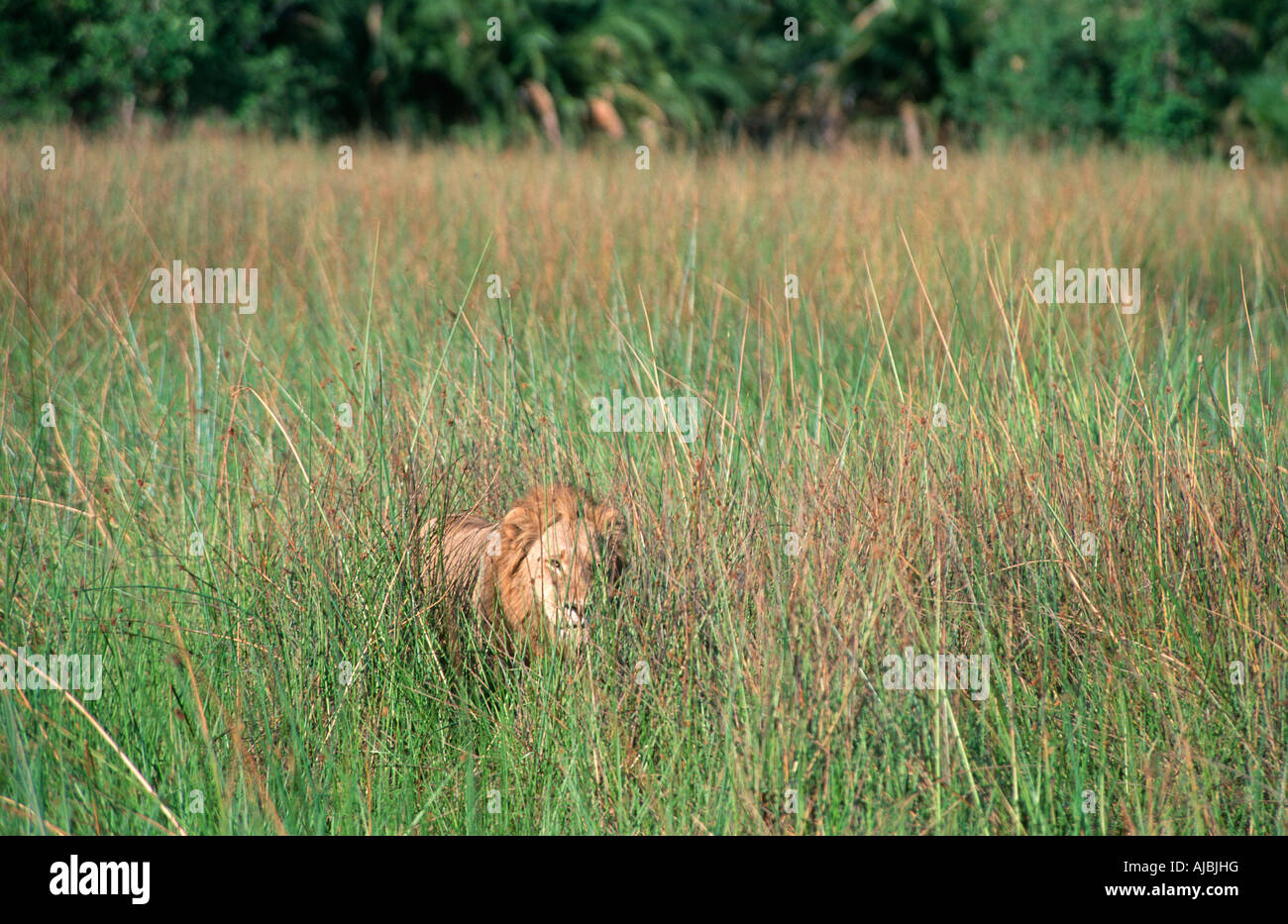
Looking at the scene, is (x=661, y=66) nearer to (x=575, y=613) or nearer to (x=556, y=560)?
(x=556, y=560)

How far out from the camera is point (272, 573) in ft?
9.62

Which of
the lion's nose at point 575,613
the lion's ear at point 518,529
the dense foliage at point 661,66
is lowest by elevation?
the lion's nose at point 575,613

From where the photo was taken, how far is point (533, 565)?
2816 millimetres

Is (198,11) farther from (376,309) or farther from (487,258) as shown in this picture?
(376,309)

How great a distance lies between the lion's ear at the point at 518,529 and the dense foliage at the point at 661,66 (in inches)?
370

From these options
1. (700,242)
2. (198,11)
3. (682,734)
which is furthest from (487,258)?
(198,11)

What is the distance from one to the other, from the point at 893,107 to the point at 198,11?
33.9ft

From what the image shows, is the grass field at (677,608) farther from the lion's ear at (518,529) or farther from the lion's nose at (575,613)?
the lion's ear at (518,529)
